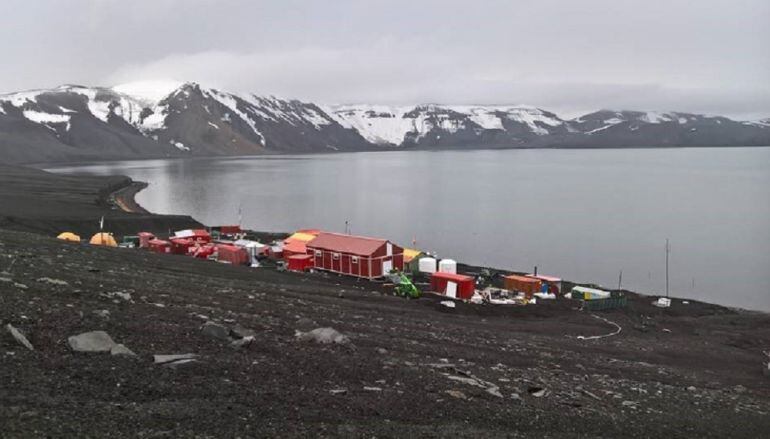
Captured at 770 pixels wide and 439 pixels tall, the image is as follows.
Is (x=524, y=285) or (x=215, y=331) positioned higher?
(x=215, y=331)

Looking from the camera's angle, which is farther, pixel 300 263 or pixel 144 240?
pixel 144 240

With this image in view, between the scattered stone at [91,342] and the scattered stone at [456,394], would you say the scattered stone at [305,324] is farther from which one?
the scattered stone at [91,342]

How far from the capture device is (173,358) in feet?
31.4

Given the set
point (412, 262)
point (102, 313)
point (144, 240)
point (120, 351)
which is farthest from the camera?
point (144, 240)

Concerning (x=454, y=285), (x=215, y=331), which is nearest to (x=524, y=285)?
(x=454, y=285)

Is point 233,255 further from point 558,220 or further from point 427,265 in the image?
point 558,220

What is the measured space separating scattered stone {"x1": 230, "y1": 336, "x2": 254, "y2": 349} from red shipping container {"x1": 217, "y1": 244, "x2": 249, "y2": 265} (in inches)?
1009

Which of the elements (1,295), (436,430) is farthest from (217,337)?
(436,430)

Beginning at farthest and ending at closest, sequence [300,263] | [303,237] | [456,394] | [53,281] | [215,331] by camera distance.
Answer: [303,237], [300,263], [53,281], [215,331], [456,394]

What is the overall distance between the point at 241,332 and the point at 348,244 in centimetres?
2326

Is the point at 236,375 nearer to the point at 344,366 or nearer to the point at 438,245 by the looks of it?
the point at 344,366

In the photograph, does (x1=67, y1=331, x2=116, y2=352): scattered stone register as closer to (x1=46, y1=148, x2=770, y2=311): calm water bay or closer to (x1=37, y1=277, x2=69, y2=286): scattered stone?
(x1=37, y1=277, x2=69, y2=286): scattered stone

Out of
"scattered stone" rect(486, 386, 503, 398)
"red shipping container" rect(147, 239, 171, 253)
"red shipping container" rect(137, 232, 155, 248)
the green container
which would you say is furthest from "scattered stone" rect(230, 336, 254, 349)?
"red shipping container" rect(137, 232, 155, 248)

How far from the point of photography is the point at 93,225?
52.4m
